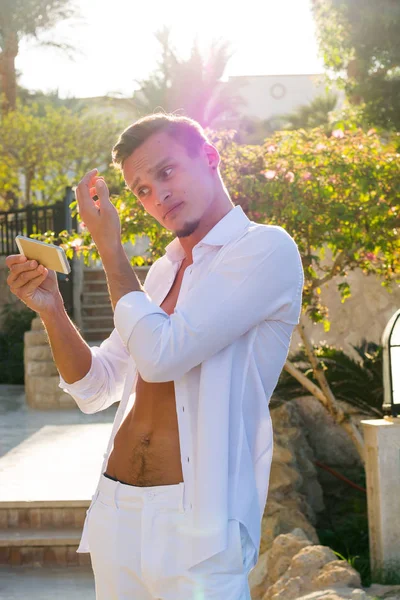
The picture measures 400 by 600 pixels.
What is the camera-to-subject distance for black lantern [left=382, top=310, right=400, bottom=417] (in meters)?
5.20

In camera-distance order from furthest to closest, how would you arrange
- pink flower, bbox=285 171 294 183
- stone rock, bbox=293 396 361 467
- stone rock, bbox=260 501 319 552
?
1. stone rock, bbox=293 396 361 467
2. pink flower, bbox=285 171 294 183
3. stone rock, bbox=260 501 319 552

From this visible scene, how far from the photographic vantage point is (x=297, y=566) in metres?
4.54

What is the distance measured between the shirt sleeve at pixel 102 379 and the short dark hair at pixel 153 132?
Answer: 0.50 meters

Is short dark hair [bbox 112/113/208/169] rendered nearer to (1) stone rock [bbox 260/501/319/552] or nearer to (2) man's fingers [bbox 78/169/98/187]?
(2) man's fingers [bbox 78/169/98/187]

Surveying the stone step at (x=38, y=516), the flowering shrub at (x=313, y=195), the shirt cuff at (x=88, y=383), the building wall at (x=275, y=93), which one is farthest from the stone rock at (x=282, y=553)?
the building wall at (x=275, y=93)

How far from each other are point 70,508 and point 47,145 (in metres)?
15.8

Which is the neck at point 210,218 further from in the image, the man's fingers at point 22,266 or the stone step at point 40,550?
the stone step at point 40,550

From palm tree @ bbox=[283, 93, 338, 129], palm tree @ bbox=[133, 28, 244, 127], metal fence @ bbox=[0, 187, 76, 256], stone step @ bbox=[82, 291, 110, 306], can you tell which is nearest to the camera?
metal fence @ bbox=[0, 187, 76, 256]

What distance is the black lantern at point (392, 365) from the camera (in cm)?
520

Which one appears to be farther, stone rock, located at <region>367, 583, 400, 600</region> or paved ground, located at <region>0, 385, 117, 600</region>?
paved ground, located at <region>0, 385, 117, 600</region>

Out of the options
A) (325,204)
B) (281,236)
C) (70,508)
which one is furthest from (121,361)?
(325,204)

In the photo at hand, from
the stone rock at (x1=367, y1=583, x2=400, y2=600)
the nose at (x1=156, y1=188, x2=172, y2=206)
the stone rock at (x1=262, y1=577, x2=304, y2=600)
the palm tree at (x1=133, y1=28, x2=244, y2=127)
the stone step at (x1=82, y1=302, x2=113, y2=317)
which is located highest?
the palm tree at (x1=133, y1=28, x2=244, y2=127)

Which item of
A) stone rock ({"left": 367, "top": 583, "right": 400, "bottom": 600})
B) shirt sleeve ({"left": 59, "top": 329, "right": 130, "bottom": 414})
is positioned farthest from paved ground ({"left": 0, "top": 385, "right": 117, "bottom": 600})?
shirt sleeve ({"left": 59, "top": 329, "right": 130, "bottom": 414})

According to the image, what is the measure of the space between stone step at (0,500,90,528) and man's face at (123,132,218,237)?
14.0 feet
